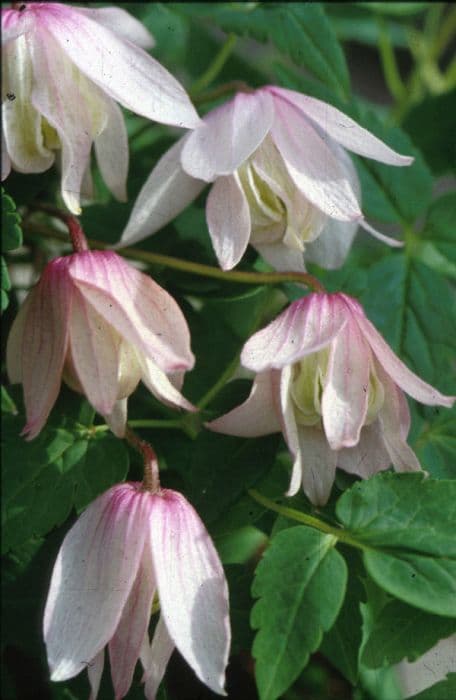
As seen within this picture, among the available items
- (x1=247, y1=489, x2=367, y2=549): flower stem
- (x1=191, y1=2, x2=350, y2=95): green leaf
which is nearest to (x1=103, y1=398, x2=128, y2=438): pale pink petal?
(x1=247, y1=489, x2=367, y2=549): flower stem

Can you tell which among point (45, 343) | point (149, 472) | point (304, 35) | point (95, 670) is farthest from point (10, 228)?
point (304, 35)

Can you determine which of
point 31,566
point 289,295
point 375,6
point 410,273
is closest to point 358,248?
point 375,6

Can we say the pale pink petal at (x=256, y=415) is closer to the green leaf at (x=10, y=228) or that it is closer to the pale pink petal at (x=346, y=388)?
the pale pink petal at (x=346, y=388)

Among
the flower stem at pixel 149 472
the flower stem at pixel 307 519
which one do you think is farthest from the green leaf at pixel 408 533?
the flower stem at pixel 149 472

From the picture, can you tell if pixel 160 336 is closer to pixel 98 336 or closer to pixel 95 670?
pixel 98 336

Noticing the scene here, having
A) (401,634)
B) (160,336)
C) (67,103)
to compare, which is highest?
(67,103)

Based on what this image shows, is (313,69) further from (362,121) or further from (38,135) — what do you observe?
(38,135)

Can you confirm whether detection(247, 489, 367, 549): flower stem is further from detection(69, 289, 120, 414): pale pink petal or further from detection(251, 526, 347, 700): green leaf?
detection(69, 289, 120, 414): pale pink petal
